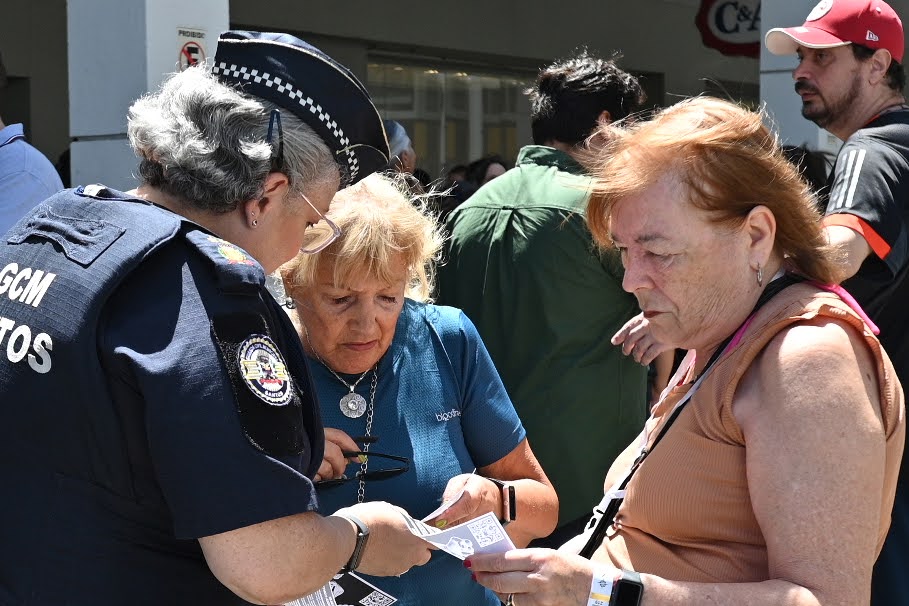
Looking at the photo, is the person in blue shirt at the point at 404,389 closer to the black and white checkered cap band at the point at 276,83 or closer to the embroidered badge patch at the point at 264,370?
the black and white checkered cap band at the point at 276,83

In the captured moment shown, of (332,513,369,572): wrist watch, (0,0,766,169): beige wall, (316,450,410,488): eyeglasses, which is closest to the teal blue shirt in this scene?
(316,450,410,488): eyeglasses

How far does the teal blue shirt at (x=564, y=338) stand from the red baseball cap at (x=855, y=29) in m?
0.96

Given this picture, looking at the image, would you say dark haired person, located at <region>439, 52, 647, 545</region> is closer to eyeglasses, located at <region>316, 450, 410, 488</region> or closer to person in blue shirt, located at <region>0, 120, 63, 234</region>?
eyeglasses, located at <region>316, 450, 410, 488</region>

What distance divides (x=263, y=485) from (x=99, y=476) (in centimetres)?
24

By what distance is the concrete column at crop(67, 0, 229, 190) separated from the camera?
4152 mm

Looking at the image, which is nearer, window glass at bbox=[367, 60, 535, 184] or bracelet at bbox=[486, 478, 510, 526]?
bracelet at bbox=[486, 478, 510, 526]

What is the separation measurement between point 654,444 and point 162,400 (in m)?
0.87

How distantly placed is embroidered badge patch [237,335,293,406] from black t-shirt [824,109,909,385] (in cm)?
207

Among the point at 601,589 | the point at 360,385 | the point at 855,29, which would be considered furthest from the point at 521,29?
the point at 601,589

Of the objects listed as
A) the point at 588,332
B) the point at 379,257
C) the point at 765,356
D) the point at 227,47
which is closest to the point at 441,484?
the point at 379,257

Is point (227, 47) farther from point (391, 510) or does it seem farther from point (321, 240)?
point (391, 510)

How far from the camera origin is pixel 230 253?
1.52m

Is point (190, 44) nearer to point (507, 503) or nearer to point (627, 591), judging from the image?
point (507, 503)

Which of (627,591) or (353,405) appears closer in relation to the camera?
(627,591)
